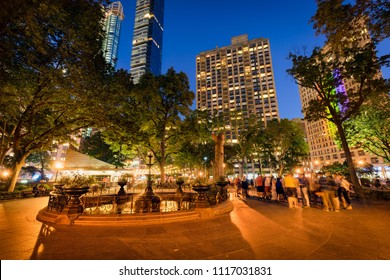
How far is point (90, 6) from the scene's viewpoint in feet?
32.3

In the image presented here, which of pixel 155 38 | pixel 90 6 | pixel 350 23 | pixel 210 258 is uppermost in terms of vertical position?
pixel 155 38

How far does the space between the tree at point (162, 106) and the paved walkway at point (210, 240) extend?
49.9 feet

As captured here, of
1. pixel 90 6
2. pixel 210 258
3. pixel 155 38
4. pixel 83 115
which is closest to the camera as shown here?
pixel 210 258

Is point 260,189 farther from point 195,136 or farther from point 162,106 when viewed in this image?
point 162,106

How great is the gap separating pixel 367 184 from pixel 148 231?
27.3 meters

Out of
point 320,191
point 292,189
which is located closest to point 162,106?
point 292,189

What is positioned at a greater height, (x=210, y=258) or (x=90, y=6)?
(x=90, y=6)

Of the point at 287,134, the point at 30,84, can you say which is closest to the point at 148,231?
the point at 30,84

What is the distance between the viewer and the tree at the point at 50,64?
671 cm

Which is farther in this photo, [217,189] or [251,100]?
[251,100]

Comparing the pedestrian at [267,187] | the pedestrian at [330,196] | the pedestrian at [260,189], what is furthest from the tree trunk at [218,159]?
the pedestrian at [330,196]

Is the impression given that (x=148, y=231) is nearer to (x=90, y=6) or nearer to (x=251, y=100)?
(x=90, y=6)

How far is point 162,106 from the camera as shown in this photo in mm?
22703

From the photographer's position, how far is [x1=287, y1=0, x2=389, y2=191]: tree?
792 cm
